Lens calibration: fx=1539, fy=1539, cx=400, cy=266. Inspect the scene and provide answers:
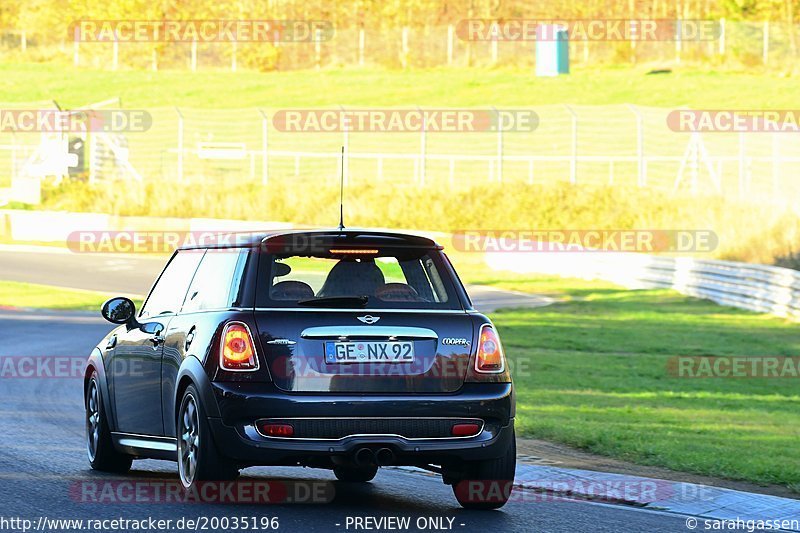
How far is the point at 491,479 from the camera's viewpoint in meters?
8.59

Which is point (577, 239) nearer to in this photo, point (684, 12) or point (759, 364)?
point (759, 364)

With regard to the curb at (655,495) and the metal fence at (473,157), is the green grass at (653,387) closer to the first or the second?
the curb at (655,495)

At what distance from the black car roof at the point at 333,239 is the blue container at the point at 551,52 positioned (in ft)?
201

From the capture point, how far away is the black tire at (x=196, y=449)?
816cm

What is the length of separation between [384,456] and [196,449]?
3.47 feet

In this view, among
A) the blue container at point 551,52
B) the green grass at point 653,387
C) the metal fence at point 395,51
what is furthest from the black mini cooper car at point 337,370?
the blue container at point 551,52

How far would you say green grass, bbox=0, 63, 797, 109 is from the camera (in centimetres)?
6216

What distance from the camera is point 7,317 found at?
2414cm

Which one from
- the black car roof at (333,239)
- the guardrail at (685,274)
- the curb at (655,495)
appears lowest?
the guardrail at (685,274)

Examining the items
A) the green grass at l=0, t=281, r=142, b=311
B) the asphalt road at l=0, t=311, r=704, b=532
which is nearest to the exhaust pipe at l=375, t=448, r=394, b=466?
the asphalt road at l=0, t=311, r=704, b=532

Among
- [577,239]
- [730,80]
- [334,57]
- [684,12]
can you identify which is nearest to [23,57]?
[334,57]

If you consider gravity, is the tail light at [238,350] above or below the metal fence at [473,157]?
below

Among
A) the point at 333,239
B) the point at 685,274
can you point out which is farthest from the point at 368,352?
the point at 685,274

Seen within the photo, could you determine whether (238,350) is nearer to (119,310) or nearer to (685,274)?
(119,310)
